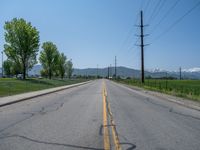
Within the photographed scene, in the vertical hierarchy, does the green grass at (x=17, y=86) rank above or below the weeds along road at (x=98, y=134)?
above

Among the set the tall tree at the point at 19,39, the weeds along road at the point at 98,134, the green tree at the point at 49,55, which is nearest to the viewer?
the weeds along road at the point at 98,134

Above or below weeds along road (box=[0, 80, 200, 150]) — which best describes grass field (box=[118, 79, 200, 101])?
above

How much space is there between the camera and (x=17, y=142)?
25.7 ft

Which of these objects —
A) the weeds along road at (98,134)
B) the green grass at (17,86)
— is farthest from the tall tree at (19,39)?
the weeds along road at (98,134)

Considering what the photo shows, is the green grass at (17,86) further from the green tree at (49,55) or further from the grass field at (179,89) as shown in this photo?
the green tree at (49,55)

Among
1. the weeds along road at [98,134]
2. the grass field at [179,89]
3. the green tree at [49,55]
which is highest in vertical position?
the green tree at [49,55]

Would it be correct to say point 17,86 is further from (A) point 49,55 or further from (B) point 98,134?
(A) point 49,55

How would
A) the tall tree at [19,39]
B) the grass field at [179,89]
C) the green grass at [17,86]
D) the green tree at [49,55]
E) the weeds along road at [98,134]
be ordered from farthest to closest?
the green tree at [49,55] → the tall tree at [19,39] → the green grass at [17,86] → the grass field at [179,89] → the weeds along road at [98,134]

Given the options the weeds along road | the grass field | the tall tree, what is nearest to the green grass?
the tall tree

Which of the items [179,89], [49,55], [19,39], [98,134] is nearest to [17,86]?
[179,89]

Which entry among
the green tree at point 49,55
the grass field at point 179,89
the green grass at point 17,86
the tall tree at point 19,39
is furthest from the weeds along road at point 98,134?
the green tree at point 49,55

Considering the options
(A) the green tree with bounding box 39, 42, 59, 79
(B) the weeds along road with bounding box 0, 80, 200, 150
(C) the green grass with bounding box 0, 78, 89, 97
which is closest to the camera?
(B) the weeds along road with bounding box 0, 80, 200, 150

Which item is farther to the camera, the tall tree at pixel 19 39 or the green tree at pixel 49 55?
the green tree at pixel 49 55

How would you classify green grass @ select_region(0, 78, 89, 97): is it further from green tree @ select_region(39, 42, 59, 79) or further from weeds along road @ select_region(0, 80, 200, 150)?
green tree @ select_region(39, 42, 59, 79)
